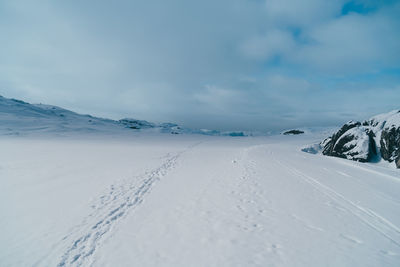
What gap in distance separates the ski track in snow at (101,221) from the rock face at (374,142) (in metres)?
17.0

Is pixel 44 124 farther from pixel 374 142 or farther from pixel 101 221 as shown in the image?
pixel 374 142

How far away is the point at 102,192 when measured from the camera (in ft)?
22.2

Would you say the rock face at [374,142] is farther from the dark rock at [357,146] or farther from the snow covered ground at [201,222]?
the snow covered ground at [201,222]

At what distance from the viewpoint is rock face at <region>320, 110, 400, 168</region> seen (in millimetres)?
12812

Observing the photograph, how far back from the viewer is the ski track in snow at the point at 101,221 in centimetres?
338

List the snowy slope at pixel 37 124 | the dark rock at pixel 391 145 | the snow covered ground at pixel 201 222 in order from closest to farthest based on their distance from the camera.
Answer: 1. the snow covered ground at pixel 201 222
2. the dark rock at pixel 391 145
3. the snowy slope at pixel 37 124

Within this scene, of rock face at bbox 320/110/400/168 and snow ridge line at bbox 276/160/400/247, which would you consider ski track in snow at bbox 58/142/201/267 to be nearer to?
snow ridge line at bbox 276/160/400/247

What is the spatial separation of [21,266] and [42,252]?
0.35 metres

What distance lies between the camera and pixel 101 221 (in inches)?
182

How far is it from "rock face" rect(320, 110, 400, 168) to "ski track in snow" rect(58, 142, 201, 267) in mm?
16987

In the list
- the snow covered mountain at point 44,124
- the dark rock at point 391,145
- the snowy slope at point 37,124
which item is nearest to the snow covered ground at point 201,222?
the dark rock at point 391,145

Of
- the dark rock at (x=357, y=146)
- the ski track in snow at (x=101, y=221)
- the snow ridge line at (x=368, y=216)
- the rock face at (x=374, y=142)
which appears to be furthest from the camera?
the dark rock at (x=357, y=146)

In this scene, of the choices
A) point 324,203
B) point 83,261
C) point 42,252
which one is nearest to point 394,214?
point 324,203

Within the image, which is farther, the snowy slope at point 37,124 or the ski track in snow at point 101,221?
the snowy slope at point 37,124
